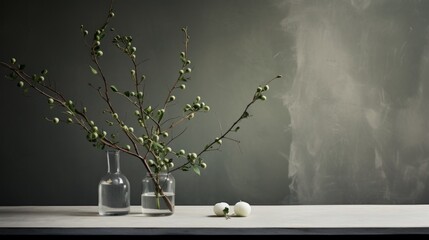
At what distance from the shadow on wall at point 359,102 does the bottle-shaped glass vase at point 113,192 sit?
30.5 inches

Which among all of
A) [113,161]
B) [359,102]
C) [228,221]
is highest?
[359,102]

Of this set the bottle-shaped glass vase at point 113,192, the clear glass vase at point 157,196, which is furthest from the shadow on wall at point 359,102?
the bottle-shaped glass vase at point 113,192

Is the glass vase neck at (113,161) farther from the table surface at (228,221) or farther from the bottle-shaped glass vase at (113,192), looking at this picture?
the table surface at (228,221)

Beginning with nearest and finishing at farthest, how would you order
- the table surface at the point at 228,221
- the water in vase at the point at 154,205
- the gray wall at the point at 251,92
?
1. the table surface at the point at 228,221
2. the water in vase at the point at 154,205
3. the gray wall at the point at 251,92

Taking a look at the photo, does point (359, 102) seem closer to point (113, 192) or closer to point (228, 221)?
point (228, 221)

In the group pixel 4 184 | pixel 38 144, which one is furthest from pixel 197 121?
pixel 4 184

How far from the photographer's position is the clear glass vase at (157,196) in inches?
85.4

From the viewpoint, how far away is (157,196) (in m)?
2.17

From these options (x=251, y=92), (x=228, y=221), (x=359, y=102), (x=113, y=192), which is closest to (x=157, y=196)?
(x=113, y=192)

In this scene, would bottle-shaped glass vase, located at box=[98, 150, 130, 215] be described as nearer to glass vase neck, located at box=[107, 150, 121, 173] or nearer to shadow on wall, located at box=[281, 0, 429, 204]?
glass vase neck, located at box=[107, 150, 121, 173]

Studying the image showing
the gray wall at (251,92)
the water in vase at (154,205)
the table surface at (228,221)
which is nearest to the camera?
the table surface at (228,221)

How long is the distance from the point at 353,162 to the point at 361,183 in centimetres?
10

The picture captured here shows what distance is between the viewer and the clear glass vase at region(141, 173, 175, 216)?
217cm

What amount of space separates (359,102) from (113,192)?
115cm
